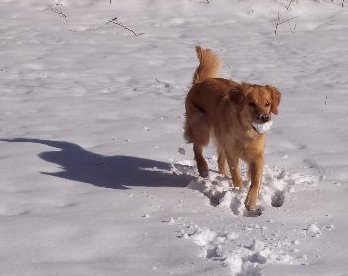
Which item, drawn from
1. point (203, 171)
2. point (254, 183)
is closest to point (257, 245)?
point (254, 183)

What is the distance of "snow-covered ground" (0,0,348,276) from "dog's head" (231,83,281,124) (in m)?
0.56

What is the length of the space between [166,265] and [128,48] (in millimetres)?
6075

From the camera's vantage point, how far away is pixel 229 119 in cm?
399

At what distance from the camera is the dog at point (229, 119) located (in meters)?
3.74

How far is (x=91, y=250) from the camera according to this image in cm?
303

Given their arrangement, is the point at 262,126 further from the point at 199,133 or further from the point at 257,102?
the point at 199,133

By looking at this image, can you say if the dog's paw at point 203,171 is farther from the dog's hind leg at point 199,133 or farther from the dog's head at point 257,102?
the dog's head at point 257,102

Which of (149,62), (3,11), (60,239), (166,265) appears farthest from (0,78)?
(166,265)

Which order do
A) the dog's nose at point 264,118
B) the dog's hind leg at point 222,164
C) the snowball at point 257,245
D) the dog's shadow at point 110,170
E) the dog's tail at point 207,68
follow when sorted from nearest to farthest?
the snowball at point 257,245, the dog's nose at point 264,118, the dog's shadow at point 110,170, the dog's hind leg at point 222,164, the dog's tail at point 207,68

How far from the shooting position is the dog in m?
3.74

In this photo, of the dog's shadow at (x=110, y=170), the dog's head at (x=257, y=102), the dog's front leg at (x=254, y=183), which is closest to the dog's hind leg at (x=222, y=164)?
the dog's shadow at (x=110, y=170)

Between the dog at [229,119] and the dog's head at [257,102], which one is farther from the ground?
the dog's head at [257,102]

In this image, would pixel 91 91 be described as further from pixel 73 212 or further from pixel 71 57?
pixel 73 212

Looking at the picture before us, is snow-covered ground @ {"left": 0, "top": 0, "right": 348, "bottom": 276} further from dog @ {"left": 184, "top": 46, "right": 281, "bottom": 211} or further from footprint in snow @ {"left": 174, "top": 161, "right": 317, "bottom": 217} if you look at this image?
dog @ {"left": 184, "top": 46, "right": 281, "bottom": 211}
